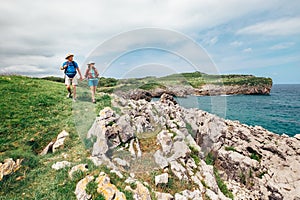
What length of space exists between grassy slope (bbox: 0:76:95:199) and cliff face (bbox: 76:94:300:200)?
1.59m

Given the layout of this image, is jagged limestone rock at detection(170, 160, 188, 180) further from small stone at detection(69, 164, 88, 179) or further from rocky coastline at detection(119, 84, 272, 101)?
rocky coastline at detection(119, 84, 272, 101)

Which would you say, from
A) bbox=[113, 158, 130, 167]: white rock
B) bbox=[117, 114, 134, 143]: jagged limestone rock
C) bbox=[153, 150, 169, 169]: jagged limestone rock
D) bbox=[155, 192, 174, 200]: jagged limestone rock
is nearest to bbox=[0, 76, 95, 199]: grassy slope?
bbox=[113, 158, 130, 167]: white rock

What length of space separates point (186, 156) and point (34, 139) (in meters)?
7.98

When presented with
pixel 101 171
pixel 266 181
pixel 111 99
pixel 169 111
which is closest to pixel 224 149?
pixel 266 181

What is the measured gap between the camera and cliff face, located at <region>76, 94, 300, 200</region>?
7574 mm

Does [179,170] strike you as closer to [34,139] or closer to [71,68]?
Result: [34,139]

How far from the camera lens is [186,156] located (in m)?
9.55

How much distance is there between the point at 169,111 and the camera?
13984 mm

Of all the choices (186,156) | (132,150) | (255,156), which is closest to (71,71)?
(132,150)

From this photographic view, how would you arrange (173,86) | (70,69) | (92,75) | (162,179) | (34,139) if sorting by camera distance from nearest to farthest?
(162,179), (34,139), (92,75), (70,69), (173,86)

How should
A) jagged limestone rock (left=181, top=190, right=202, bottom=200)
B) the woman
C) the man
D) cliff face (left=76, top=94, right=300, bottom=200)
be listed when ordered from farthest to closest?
1. the man
2. the woman
3. cliff face (left=76, top=94, right=300, bottom=200)
4. jagged limestone rock (left=181, top=190, right=202, bottom=200)

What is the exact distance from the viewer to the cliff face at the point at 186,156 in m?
7.57

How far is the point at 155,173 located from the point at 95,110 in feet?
17.1

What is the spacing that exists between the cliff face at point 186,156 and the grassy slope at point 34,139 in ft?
5.21
